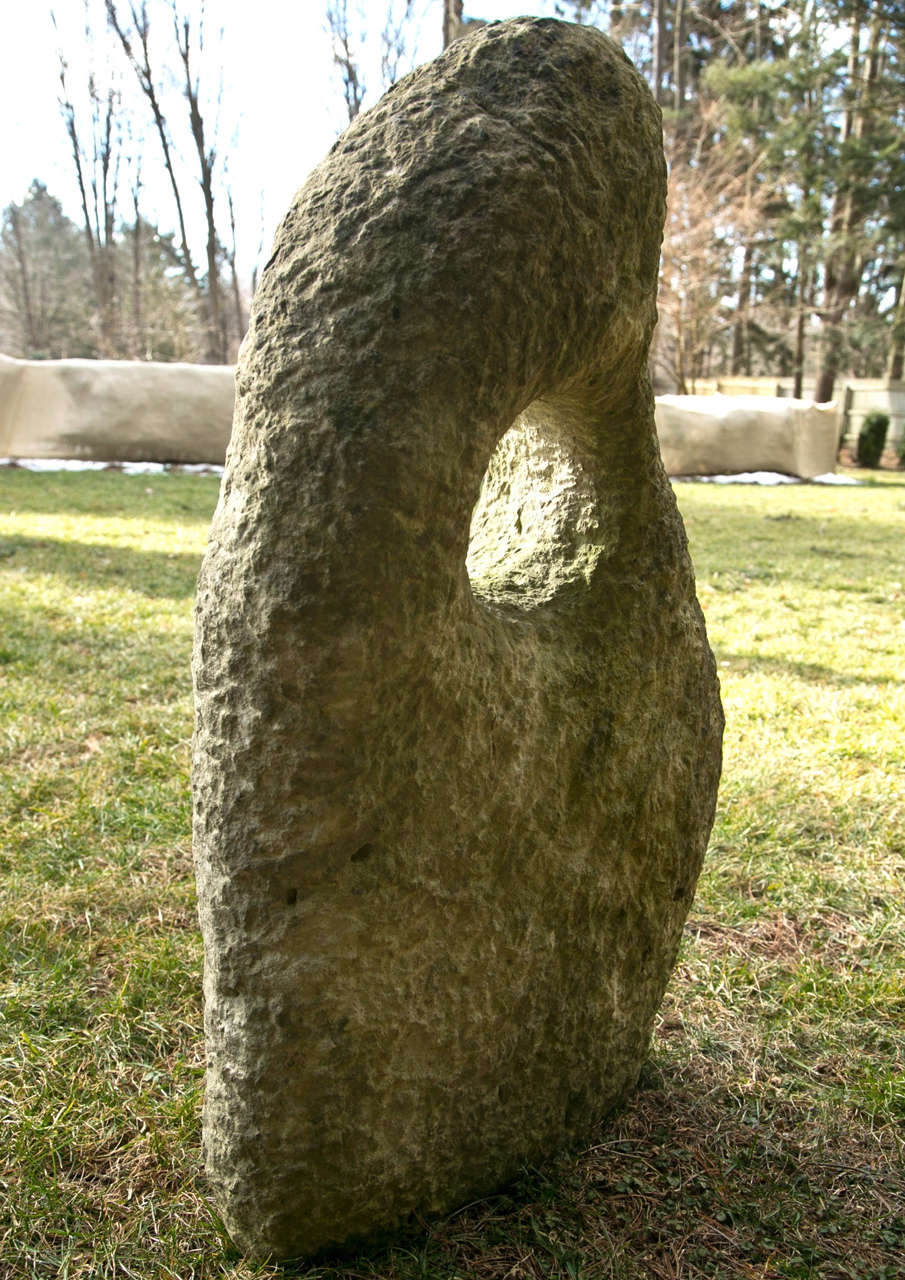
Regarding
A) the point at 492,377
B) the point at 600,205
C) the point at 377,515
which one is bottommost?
the point at 377,515

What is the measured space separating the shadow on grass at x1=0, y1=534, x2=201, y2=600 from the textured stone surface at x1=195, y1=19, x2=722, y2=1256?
4318 millimetres

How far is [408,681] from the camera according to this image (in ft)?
4.22

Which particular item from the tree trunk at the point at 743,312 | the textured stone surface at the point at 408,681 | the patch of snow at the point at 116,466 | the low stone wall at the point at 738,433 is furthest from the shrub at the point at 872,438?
the textured stone surface at the point at 408,681

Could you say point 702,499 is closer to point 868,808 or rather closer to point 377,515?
point 868,808

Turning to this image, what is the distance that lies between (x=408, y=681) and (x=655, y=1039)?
1.17 metres

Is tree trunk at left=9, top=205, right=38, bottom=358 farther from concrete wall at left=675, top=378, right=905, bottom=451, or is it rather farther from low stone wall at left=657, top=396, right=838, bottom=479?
low stone wall at left=657, top=396, right=838, bottom=479

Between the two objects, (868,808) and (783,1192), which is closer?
(783,1192)

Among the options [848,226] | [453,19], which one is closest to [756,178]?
[848,226]

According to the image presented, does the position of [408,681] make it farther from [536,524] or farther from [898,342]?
[898,342]

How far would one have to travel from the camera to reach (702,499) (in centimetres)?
1126

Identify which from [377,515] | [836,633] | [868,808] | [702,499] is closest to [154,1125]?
[377,515]

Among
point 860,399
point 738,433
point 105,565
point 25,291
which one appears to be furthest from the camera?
point 25,291

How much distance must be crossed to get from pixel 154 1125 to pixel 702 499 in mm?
10441

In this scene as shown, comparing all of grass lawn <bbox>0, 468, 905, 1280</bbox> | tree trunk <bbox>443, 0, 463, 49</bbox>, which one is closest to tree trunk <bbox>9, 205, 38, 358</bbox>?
tree trunk <bbox>443, 0, 463, 49</bbox>
